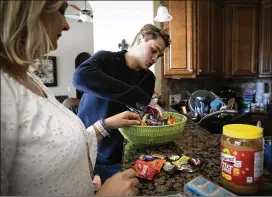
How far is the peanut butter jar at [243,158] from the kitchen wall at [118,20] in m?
1.99

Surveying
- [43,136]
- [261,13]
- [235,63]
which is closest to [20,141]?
[43,136]

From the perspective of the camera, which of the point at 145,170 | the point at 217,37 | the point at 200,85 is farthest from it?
the point at 200,85

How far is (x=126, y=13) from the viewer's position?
95.1 inches

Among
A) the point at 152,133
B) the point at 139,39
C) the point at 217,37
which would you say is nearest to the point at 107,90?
the point at 152,133

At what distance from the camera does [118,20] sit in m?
2.41

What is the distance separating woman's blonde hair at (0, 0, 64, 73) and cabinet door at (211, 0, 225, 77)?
2.30m

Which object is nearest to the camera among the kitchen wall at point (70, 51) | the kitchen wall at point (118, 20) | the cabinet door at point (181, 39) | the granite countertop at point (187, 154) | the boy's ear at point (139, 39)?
the granite countertop at point (187, 154)

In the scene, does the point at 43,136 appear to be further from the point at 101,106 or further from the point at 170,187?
the point at 101,106

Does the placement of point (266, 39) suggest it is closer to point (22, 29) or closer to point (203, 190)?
point (203, 190)

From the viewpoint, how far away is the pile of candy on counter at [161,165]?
607 millimetres

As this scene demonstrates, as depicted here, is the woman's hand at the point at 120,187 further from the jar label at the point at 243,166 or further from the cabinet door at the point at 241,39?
the cabinet door at the point at 241,39

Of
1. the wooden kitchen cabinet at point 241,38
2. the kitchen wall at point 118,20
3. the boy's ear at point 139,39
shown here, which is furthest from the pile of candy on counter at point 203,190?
the wooden kitchen cabinet at point 241,38

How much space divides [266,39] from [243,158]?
258 cm

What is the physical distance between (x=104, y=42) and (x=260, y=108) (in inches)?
79.5
